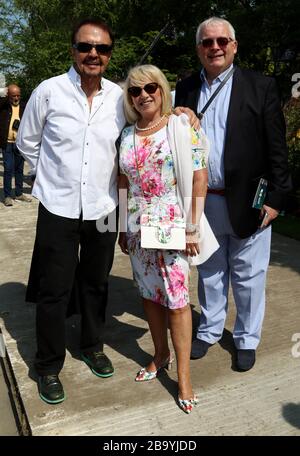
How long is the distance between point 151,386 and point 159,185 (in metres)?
1.18

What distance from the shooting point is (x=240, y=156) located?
103 inches

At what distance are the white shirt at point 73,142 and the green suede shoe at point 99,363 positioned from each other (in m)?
0.92

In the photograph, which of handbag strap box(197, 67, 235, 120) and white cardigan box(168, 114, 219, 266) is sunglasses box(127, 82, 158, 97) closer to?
white cardigan box(168, 114, 219, 266)

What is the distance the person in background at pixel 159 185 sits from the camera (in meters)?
2.33

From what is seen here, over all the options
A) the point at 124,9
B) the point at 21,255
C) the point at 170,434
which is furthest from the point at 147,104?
the point at 124,9

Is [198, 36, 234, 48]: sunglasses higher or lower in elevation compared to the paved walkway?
higher

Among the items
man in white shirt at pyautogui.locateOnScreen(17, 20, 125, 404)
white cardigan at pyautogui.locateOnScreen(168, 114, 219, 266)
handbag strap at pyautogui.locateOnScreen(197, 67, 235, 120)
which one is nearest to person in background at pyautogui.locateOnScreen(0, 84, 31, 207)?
man in white shirt at pyautogui.locateOnScreen(17, 20, 125, 404)

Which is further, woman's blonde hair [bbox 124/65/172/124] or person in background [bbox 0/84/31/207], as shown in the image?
person in background [bbox 0/84/31/207]

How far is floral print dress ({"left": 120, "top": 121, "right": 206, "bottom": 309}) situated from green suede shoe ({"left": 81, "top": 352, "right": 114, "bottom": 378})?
0.59 metres

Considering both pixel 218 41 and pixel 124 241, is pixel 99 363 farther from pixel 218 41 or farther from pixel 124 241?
pixel 218 41

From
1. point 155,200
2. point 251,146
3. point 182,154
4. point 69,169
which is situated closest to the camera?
point 182,154

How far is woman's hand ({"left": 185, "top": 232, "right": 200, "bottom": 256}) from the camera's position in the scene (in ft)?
7.99

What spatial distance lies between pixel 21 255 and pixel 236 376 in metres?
3.13

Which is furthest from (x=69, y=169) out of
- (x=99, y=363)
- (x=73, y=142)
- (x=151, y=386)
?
→ (x=151, y=386)
